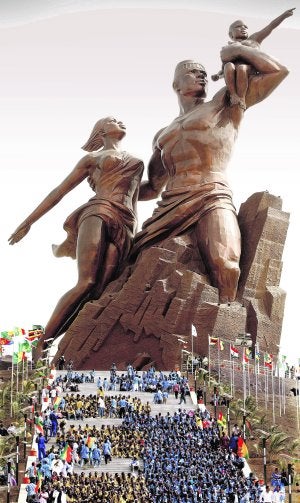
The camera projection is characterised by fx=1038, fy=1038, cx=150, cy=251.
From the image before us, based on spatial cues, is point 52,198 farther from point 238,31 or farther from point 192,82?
point 238,31

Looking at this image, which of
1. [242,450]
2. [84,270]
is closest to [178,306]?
[84,270]

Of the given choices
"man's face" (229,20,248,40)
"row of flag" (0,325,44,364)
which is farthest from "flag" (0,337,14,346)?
"man's face" (229,20,248,40)

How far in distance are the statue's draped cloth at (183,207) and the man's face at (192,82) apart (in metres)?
3.72

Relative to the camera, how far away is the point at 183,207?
1351 inches

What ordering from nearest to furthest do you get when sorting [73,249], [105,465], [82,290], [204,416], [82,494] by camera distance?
[82,494] < [105,465] < [204,416] < [82,290] < [73,249]

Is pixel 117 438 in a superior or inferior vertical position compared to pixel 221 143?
inferior

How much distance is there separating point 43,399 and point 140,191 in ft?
41.8

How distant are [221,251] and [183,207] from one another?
2314 mm

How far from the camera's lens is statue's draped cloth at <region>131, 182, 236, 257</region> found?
34.0 metres

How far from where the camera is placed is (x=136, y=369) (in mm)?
32906

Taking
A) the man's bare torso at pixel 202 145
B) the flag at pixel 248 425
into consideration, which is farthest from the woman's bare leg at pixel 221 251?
the flag at pixel 248 425

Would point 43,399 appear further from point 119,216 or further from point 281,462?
point 119,216

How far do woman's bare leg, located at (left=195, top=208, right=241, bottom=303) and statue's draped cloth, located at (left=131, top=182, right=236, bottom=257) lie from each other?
50 cm

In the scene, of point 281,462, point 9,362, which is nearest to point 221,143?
point 9,362
